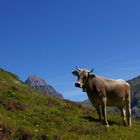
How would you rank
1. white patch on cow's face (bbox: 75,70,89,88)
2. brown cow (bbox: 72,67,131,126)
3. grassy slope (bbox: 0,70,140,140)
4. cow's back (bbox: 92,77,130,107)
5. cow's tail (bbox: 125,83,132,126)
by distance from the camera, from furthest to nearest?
cow's tail (bbox: 125,83,132,126) < cow's back (bbox: 92,77,130,107) < brown cow (bbox: 72,67,131,126) < white patch on cow's face (bbox: 75,70,89,88) < grassy slope (bbox: 0,70,140,140)

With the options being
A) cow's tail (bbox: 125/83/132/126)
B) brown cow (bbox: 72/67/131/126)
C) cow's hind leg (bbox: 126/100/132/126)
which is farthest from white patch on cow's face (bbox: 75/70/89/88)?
cow's hind leg (bbox: 126/100/132/126)

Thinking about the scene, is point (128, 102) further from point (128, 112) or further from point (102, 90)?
point (102, 90)

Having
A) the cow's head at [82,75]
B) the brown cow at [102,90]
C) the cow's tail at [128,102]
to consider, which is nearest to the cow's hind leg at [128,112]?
the cow's tail at [128,102]

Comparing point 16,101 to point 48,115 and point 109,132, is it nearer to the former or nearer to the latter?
point 48,115

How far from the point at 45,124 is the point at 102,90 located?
4.99 metres

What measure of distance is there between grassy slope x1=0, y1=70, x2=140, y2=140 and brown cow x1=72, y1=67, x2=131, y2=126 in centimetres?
130

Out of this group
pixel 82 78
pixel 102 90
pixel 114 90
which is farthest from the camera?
pixel 114 90

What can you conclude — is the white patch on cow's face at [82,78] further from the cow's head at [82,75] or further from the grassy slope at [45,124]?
the grassy slope at [45,124]

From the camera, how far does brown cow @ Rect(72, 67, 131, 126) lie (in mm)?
25344

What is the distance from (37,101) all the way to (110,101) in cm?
590

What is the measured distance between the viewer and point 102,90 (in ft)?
84.0

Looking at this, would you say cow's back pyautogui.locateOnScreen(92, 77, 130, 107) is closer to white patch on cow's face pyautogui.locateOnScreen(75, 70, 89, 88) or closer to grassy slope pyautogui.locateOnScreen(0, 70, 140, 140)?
white patch on cow's face pyautogui.locateOnScreen(75, 70, 89, 88)

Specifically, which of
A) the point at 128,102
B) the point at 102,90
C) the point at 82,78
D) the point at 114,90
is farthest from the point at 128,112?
the point at 82,78

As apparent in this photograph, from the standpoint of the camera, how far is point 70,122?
79.7 ft
